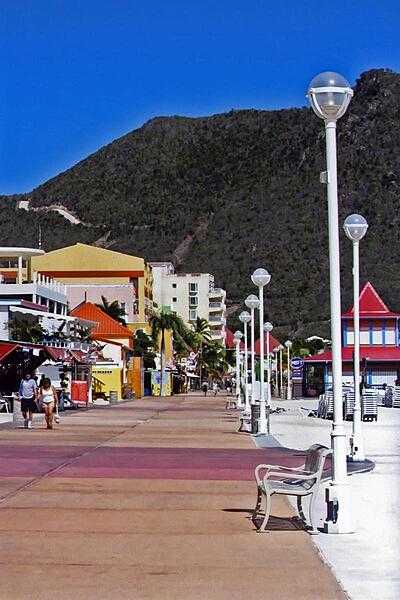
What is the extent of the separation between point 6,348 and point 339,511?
32.3 meters

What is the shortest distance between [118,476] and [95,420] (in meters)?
21.7

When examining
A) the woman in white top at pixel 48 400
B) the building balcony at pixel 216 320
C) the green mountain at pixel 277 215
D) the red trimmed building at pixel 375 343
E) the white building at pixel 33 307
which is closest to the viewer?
the woman in white top at pixel 48 400

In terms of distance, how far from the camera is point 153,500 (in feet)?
45.9

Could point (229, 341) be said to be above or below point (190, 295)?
below

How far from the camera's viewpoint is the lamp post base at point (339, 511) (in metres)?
11.0

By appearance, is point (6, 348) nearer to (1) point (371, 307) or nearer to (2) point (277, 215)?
(1) point (371, 307)

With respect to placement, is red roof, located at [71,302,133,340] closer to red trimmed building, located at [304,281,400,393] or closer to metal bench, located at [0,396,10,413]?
red trimmed building, located at [304,281,400,393]

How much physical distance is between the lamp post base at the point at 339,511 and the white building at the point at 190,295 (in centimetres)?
13222

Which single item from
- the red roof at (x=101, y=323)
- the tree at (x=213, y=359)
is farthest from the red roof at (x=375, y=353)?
the tree at (x=213, y=359)

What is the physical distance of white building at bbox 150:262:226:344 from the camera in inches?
5699

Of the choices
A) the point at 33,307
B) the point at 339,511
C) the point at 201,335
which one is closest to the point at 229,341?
the point at 201,335

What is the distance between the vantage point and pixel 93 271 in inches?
4530

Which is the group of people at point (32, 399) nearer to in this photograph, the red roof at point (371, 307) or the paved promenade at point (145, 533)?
the paved promenade at point (145, 533)

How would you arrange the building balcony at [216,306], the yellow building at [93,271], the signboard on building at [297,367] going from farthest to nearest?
the building balcony at [216,306], the yellow building at [93,271], the signboard on building at [297,367]
